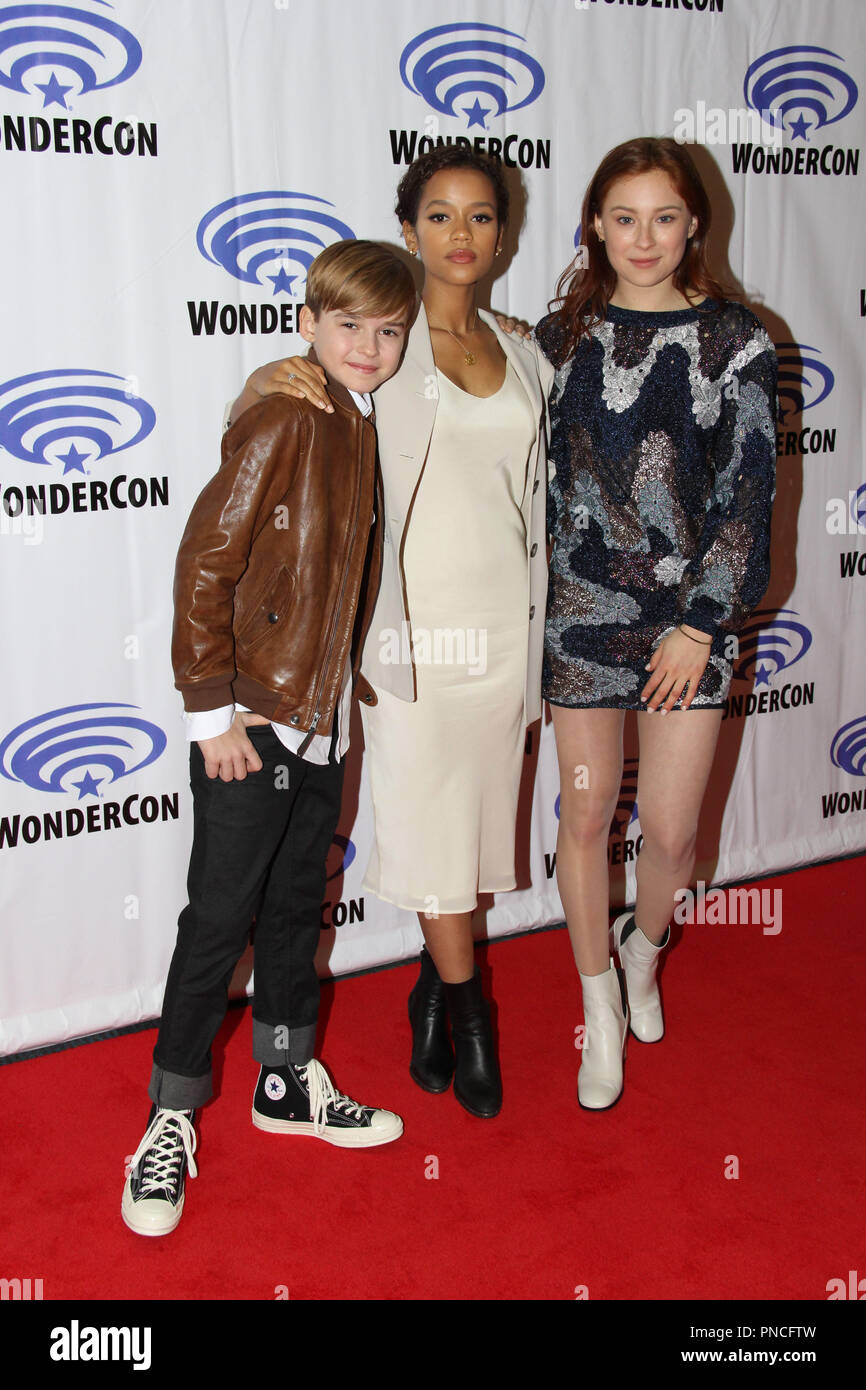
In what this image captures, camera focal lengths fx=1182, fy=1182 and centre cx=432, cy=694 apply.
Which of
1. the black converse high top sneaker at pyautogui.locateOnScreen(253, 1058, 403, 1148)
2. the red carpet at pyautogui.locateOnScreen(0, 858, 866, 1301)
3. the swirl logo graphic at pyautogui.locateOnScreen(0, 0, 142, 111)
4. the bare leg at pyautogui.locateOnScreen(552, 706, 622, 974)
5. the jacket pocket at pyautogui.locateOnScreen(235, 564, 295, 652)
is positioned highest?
the swirl logo graphic at pyautogui.locateOnScreen(0, 0, 142, 111)

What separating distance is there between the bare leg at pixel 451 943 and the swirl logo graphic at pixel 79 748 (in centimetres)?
90

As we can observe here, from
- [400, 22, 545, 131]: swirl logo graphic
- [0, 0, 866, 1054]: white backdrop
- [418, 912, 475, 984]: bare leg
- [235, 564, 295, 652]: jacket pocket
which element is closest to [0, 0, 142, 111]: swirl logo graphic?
[0, 0, 866, 1054]: white backdrop

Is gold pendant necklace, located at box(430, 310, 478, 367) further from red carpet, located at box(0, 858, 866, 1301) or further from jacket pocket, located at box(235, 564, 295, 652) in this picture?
red carpet, located at box(0, 858, 866, 1301)

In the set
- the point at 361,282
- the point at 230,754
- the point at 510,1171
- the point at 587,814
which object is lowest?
the point at 510,1171

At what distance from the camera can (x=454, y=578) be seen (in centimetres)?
236

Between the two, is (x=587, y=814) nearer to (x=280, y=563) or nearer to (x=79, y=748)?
(x=280, y=563)

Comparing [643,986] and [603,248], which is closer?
[603,248]

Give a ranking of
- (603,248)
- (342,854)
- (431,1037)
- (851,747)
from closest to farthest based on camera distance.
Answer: (603,248) → (431,1037) → (342,854) → (851,747)

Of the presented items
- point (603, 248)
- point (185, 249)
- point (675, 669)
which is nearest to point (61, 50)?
point (185, 249)

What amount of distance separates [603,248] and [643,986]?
1.74m

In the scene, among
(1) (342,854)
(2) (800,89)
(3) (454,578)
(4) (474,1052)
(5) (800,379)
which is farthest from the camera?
(5) (800,379)

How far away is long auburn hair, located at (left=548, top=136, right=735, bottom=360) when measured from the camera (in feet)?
7.52

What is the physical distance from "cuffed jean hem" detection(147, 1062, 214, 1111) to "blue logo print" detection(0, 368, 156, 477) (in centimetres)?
139

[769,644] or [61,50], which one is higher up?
[61,50]
